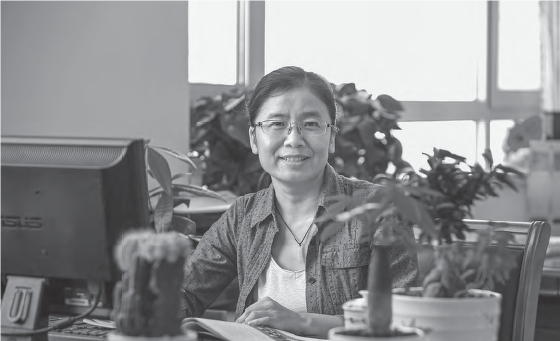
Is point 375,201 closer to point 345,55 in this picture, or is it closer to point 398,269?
point 398,269

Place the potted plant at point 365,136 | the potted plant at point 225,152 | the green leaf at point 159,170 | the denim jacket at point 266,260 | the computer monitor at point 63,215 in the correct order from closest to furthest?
the computer monitor at point 63,215 → the denim jacket at point 266,260 → the green leaf at point 159,170 → the potted plant at point 225,152 → the potted plant at point 365,136

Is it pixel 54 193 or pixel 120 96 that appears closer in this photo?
pixel 54 193

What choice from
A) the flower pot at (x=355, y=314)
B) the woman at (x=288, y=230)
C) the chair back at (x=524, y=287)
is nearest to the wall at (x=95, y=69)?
the woman at (x=288, y=230)

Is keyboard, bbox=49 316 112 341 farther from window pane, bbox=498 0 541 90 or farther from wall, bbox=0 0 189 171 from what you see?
window pane, bbox=498 0 541 90

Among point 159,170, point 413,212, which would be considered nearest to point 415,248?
point 413,212

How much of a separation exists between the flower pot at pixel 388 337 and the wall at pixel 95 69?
1974 mm

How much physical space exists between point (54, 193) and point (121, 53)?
1813 mm

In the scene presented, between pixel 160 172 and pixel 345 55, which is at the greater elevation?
pixel 345 55

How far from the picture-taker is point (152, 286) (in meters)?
1.30

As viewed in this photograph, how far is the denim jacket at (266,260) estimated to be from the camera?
2.29m

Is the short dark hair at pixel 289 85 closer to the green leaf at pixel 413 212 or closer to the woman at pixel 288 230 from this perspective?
the woman at pixel 288 230

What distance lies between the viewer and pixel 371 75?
6.66 metres

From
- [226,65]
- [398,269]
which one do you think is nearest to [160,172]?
[398,269]

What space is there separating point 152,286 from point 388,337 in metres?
0.33
